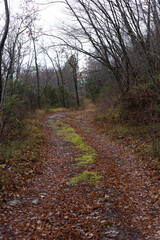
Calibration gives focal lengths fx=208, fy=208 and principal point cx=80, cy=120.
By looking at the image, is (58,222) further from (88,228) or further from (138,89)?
(138,89)

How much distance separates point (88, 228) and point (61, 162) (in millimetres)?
4183

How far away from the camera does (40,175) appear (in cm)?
682

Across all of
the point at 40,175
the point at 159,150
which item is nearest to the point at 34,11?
the point at 40,175

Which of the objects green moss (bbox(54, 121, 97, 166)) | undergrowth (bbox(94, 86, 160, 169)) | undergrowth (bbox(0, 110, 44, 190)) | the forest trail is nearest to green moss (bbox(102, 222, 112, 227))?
the forest trail

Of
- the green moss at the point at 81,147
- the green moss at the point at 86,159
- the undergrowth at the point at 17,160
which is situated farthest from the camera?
the green moss at the point at 81,147

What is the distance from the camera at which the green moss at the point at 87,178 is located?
6111 mm

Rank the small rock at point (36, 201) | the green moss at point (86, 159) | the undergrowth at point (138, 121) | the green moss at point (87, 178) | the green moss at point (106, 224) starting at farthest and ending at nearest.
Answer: the undergrowth at point (138, 121), the green moss at point (86, 159), the green moss at point (87, 178), the small rock at point (36, 201), the green moss at point (106, 224)

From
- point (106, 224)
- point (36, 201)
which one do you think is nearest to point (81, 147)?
point (36, 201)

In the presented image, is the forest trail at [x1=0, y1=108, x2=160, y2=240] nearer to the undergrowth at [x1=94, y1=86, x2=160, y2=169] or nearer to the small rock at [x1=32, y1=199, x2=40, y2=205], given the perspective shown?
the small rock at [x1=32, y1=199, x2=40, y2=205]

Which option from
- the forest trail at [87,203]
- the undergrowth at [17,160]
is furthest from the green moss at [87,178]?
the undergrowth at [17,160]

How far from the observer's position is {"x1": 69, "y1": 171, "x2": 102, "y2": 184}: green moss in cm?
611

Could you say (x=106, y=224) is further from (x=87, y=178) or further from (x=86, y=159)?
(x=86, y=159)

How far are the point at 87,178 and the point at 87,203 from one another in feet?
4.50

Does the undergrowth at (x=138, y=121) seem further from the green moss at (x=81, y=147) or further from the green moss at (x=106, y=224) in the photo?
the green moss at (x=106, y=224)
